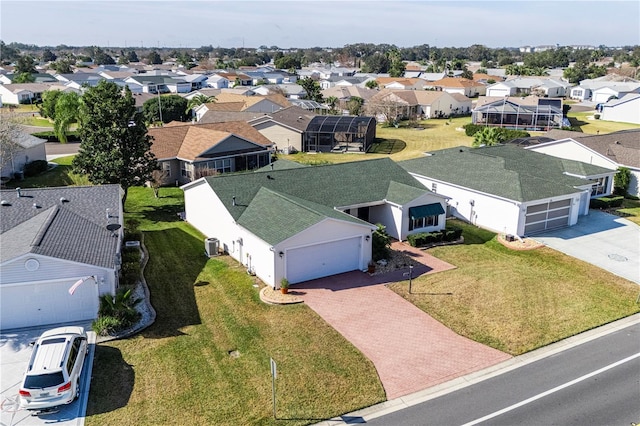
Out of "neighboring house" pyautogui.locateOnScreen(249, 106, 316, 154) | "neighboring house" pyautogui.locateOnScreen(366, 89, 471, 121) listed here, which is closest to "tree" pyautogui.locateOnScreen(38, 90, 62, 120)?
"neighboring house" pyautogui.locateOnScreen(249, 106, 316, 154)

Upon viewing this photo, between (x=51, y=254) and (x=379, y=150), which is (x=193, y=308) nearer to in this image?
(x=51, y=254)

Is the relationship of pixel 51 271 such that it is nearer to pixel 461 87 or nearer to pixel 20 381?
pixel 20 381

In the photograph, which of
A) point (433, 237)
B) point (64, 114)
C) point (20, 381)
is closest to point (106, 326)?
point (20, 381)

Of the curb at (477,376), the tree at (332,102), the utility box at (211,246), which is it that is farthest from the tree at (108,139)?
the tree at (332,102)

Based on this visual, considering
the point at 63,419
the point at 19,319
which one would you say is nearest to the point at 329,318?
the point at 63,419

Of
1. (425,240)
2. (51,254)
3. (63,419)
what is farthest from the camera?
(425,240)

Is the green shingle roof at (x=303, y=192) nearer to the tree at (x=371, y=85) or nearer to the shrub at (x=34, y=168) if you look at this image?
the shrub at (x=34, y=168)
